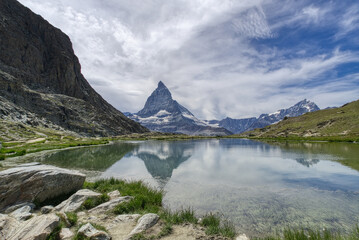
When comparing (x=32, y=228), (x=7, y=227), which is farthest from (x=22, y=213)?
(x=32, y=228)

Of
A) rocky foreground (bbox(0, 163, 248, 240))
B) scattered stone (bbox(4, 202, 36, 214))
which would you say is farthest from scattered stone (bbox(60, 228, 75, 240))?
scattered stone (bbox(4, 202, 36, 214))

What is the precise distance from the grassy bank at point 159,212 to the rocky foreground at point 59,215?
42cm

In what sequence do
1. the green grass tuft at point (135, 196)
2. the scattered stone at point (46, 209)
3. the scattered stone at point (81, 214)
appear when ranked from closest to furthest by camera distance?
1. the scattered stone at point (81, 214)
2. the scattered stone at point (46, 209)
3. the green grass tuft at point (135, 196)

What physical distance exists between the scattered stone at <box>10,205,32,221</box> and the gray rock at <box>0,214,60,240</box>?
1.11 m

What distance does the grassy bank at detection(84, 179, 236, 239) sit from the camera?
34.8ft

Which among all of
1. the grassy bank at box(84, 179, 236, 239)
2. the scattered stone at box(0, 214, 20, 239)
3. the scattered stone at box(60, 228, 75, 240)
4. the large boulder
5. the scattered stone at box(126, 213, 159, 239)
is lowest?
the grassy bank at box(84, 179, 236, 239)

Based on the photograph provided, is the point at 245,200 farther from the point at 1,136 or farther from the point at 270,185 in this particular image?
the point at 1,136

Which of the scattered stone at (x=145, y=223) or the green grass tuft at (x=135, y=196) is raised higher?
the scattered stone at (x=145, y=223)

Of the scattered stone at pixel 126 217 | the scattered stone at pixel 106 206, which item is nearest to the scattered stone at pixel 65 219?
the scattered stone at pixel 126 217

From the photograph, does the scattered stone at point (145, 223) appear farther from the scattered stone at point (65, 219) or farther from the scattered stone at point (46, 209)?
the scattered stone at point (46, 209)

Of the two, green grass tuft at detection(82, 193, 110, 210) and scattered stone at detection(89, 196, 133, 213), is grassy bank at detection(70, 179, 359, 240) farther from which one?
scattered stone at detection(89, 196, 133, 213)

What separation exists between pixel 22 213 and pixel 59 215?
9.26 feet

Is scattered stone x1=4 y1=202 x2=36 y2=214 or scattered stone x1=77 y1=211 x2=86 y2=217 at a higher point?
scattered stone x1=4 y1=202 x2=36 y2=214

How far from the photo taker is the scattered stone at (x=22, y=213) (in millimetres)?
10891
